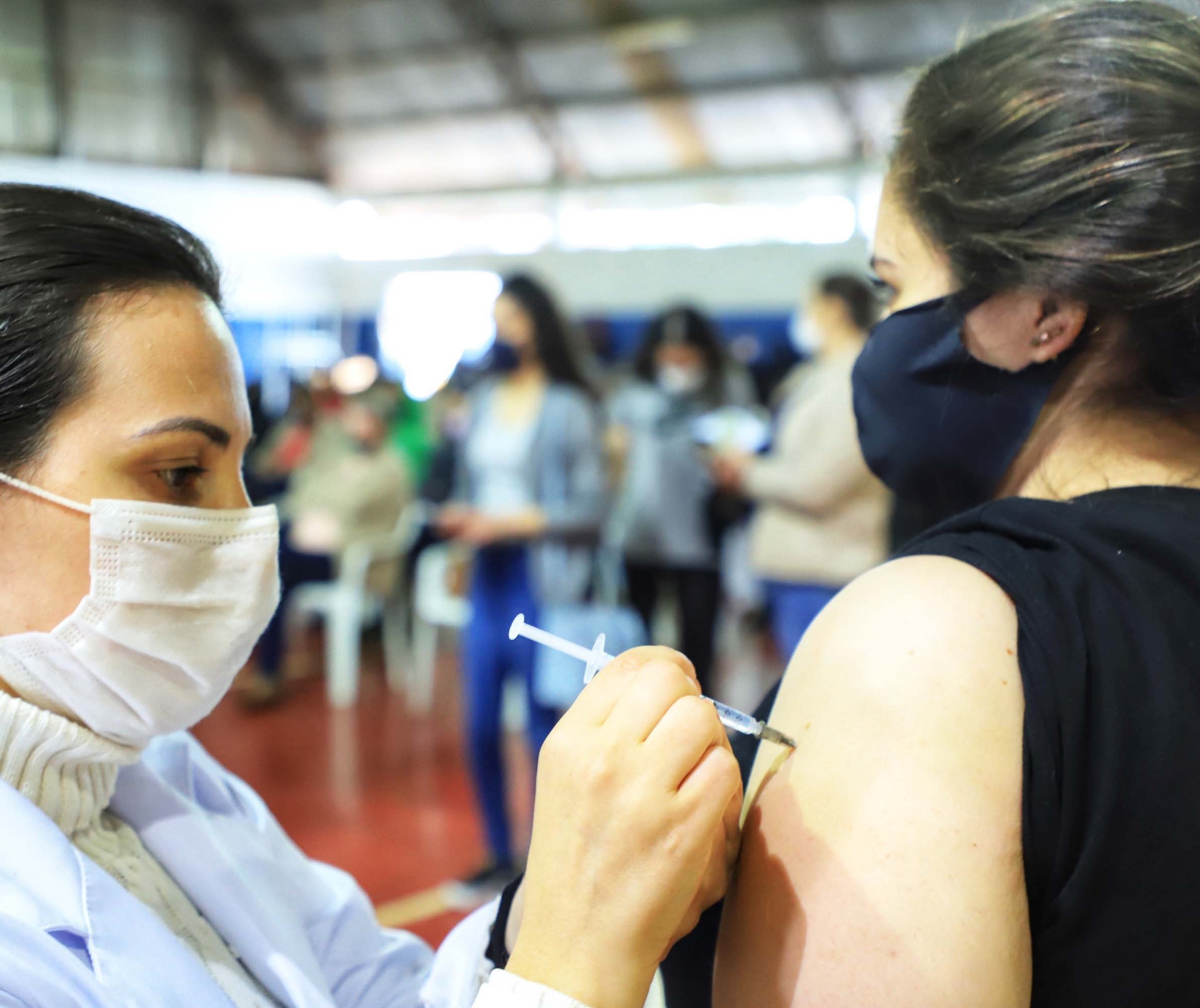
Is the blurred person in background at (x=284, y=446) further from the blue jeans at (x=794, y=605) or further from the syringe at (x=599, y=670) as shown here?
the syringe at (x=599, y=670)

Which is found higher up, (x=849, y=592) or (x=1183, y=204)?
(x=1183, y=204)

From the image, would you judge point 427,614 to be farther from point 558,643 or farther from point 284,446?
point 558,643

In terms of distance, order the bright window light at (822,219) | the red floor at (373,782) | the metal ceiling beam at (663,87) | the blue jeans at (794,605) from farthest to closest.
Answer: the bright window light at (822,219)
the metal ceiling beam at (663,87)
the red floor at (373,782)
the blue jeans at (794,605)

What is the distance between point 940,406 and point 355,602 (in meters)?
3.72

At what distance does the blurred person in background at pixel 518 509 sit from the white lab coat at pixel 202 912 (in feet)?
4.88

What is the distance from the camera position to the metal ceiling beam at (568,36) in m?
8.20

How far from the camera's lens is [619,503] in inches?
146

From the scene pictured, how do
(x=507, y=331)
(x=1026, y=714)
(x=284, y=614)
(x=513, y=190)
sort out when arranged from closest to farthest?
1. (x=1026, y=714)
2. (x=507, y=331)
3. (x=284, y=614)
4. (x=513, y=190)

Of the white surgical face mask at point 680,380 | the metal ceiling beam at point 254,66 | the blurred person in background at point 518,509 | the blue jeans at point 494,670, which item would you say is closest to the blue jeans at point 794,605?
the blurred person in background at point 518,509

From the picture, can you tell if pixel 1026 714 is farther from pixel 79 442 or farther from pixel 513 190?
pixel 513 190

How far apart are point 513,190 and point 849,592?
9.96 m

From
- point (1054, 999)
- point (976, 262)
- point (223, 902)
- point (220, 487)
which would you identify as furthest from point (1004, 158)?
point (223, 902)

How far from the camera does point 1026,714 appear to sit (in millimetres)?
625

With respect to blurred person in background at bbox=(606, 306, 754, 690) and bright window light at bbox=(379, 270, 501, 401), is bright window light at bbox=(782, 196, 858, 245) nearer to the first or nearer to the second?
bright window light at bbox=(379, 270, 501, 401)
